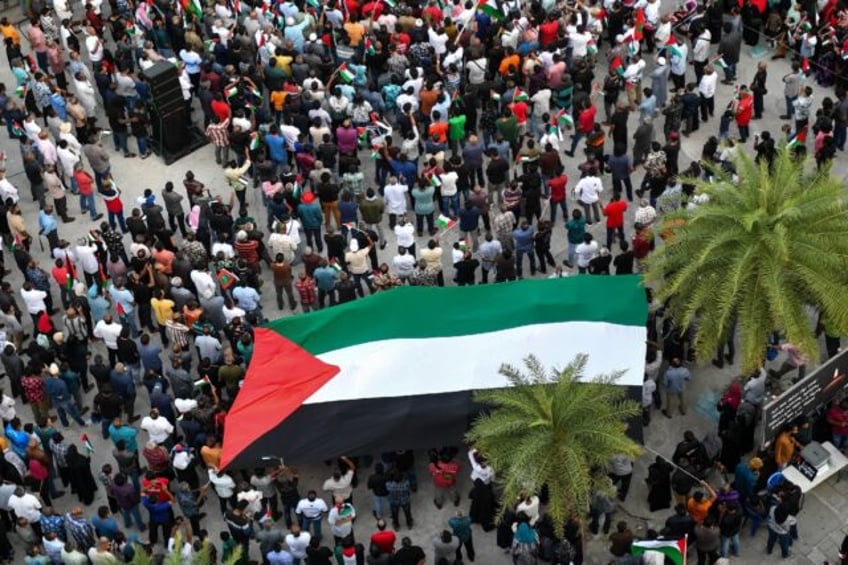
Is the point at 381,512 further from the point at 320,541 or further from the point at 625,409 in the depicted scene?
the point at 625,409

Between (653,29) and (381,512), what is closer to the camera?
(381,512)

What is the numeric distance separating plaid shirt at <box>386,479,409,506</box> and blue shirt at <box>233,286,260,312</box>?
4827 millimetres

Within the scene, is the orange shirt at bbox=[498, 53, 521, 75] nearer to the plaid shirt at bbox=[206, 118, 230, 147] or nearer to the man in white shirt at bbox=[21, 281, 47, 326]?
the plaid shirt at bbox=[206, 118, 230, 147]

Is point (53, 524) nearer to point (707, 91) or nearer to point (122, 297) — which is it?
point (122, 297)

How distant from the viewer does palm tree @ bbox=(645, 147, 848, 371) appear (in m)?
23.1

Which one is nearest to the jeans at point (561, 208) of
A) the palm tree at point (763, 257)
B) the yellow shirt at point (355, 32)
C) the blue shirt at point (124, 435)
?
the palm tree at point (763, 257)

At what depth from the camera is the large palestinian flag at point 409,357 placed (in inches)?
955

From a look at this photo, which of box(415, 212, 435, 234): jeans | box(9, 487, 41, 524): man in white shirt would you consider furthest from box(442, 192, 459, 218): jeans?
box(9, 487, 41, 524): man in white shirt

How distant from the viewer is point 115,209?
2977cm

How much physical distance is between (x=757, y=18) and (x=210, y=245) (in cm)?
1362

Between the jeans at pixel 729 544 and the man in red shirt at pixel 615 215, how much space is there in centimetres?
689

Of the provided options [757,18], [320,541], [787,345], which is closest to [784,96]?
[757,18]

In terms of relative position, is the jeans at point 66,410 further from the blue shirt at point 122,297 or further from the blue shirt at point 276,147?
the blue shirt at point 276,147

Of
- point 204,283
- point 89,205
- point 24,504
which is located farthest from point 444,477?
point 89,205
